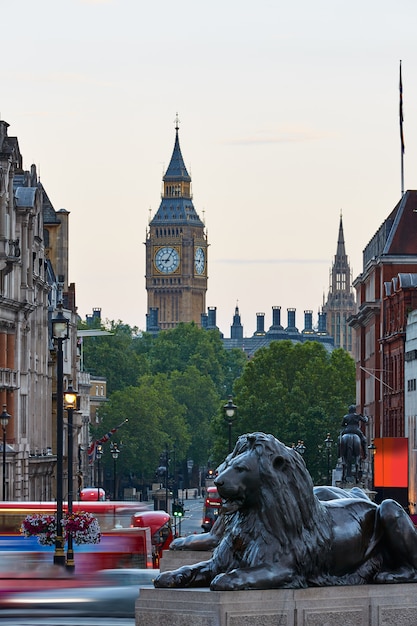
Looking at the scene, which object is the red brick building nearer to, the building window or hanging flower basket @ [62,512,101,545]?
the building window

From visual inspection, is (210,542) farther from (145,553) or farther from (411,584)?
(145,553)

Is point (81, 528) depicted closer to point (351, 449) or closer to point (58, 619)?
point (58, 619)

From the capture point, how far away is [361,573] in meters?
16.2

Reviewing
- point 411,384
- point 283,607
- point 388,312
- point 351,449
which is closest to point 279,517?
point 283,607

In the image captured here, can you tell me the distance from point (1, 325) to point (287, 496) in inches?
2749

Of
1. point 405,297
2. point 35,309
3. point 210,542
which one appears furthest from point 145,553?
point 405,297

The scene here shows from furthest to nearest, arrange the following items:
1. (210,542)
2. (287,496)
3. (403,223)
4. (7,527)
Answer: (403,223) < (7,527) < (210,542) < (287,496)

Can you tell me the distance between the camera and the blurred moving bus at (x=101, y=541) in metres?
39.9

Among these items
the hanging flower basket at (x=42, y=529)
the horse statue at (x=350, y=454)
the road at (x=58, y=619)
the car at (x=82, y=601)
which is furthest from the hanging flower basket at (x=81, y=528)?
Answer: the horse statue at (x=350, y=454)

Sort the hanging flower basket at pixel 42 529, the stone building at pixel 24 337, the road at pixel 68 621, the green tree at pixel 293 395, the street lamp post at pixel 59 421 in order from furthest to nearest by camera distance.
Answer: the green tree at pixel 293 395, the stone building at pixel 24 337, the hanging flower basket at pixel 42 529, the street lamp post at pixel 59 421, the road at pixel 68 621

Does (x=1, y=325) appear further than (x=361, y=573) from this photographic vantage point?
Yes

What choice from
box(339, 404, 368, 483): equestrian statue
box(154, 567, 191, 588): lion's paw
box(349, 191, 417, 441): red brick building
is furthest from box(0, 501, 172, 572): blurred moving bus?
box(349, 191, 417, 441): red brick building

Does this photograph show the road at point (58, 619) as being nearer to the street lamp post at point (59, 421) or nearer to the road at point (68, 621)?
→ the road at point (68, 621)

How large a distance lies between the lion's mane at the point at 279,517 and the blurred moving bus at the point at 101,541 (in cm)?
1522
